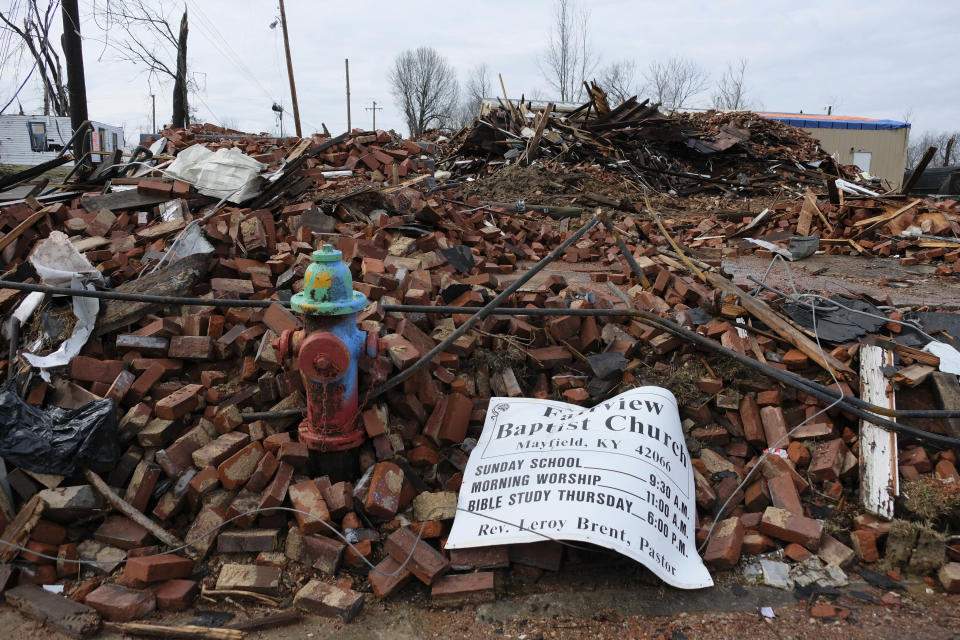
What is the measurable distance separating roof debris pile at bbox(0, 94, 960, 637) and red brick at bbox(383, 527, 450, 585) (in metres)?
0.01

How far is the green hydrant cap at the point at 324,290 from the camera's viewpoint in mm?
3008

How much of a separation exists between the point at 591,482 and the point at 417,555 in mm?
913

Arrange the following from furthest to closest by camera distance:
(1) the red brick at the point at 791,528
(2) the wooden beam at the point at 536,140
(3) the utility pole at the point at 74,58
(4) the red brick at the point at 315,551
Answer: (2) the wooden beam at the point at 536,140
(3) the utility pole at the point at 74,58
(1) the red brick at the point at 791,528
(4) the red brick at the point at 315,551

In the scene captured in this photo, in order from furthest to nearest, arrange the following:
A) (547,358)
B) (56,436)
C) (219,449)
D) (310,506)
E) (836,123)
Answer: (836,123) → (547,358) → (219,449) → (56,436) → (310,506)

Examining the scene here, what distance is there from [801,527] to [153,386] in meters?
3.67

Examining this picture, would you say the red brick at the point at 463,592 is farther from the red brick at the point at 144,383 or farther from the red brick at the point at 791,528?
the red brick at the point at 144,383

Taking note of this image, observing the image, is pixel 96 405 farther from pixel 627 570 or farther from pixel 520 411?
pixel 627 570

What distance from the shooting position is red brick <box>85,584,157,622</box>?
2.65 m

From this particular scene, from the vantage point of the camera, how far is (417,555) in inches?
113

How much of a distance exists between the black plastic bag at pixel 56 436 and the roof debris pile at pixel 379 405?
0.03 meters

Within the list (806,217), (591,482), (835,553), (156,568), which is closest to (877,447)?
(835,553)

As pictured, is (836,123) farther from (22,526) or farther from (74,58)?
(22,526)

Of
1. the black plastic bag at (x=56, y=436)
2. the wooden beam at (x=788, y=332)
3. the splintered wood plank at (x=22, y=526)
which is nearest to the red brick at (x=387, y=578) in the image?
the black plastic bag at (x=56, y=436)

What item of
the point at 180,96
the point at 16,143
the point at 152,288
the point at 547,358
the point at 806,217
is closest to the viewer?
the point at 547,358
